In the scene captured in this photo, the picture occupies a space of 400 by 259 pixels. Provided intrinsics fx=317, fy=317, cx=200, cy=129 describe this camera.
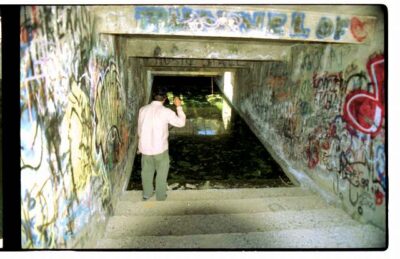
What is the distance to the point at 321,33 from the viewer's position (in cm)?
450

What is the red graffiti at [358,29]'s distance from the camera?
14.2 ft

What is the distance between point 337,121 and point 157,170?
10.1 feet

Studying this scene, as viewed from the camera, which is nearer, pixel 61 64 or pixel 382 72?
pixel 61 64

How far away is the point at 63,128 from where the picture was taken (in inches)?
120

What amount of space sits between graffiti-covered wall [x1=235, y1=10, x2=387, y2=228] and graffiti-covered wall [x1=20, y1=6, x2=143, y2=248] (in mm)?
3632

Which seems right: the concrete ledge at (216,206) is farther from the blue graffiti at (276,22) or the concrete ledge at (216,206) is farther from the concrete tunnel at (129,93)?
the blue graffiti at (276,22)

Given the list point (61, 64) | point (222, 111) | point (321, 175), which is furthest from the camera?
point (222, 111)

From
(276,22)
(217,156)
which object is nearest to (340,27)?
(276,22)

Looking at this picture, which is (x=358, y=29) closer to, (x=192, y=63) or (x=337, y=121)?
(x=337, y=121)

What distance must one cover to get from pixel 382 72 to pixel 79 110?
3.72 meters

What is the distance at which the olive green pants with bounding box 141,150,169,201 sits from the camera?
5418 millimetres

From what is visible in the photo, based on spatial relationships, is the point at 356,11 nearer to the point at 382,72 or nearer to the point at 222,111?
the point at 382,72

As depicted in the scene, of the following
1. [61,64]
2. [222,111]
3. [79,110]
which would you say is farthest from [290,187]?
[222,111]

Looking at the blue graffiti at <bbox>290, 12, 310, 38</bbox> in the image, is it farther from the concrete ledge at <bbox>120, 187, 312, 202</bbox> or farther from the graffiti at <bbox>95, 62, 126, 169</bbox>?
the concrete ledge at <bbox>120, 187, 312, 202</bbox>
